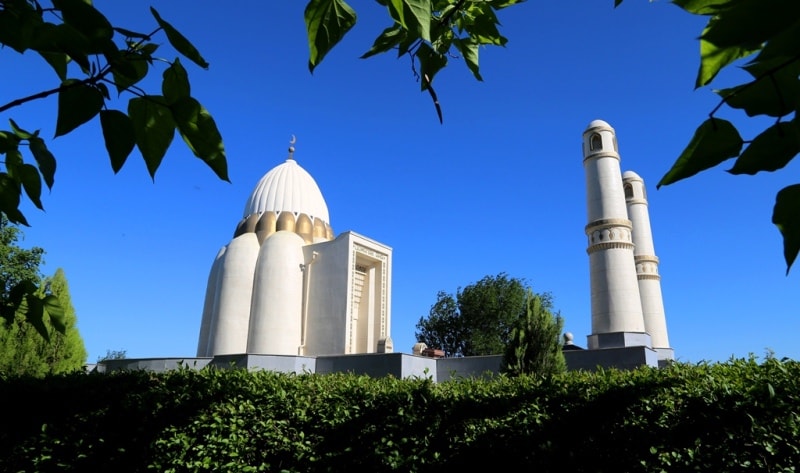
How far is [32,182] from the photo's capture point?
1352 millimetres

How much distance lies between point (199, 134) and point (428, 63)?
28.7 inches

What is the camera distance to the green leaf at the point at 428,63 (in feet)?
4.73

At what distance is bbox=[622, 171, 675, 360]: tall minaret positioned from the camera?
22.0 metres

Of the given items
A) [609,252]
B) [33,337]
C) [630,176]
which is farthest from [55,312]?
[630,176]

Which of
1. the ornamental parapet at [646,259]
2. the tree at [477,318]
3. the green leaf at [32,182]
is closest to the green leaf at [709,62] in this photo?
the green leaf at [32,182]

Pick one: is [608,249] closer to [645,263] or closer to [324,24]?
[645,263]

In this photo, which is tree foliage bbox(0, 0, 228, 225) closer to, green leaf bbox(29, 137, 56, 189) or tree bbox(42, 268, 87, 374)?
green leaf bbox(29, 137, 56, 189)

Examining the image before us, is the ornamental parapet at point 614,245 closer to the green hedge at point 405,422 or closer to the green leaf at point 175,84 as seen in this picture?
the green hedge at point 405,422

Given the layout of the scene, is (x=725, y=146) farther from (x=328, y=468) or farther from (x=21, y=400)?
(x=21, y=400)

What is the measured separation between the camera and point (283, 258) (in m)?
24.0

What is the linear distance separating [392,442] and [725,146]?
5.18 m

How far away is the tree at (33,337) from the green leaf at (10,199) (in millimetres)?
19436

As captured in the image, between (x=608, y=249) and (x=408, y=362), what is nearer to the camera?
(x=408, y=362)

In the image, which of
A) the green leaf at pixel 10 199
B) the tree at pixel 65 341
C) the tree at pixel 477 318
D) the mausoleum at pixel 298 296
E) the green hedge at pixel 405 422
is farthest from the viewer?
the tree at pixel 477 318
